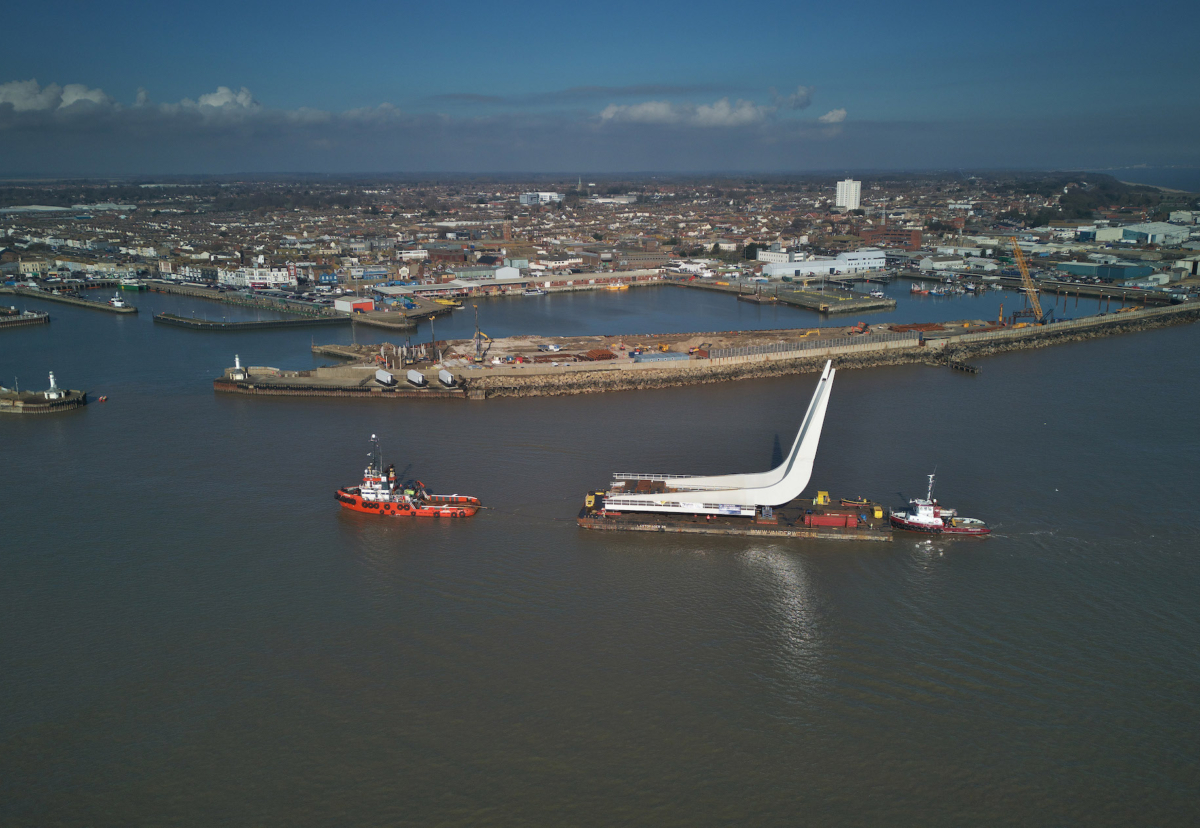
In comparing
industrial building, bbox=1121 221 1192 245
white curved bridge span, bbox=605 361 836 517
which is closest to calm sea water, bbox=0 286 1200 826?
white curved bridge span, bbox=605 361 836 517

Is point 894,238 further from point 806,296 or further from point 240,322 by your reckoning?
point 240,322

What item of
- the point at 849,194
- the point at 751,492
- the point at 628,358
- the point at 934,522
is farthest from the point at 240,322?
the point at 849,194

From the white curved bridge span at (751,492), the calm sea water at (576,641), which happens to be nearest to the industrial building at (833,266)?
the calm sea water at (576,641)

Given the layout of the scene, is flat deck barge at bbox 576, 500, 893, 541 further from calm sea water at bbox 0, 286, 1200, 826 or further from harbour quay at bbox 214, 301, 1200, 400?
harbour quay at bbox 214, 301, 1200, 400

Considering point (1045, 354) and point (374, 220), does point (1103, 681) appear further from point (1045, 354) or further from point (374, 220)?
point (374, 220)

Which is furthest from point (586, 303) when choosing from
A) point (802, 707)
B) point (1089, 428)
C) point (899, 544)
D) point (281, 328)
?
point (802, 707)

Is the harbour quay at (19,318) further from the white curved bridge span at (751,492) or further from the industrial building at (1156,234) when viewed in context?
the industrial building at (1156,234)
